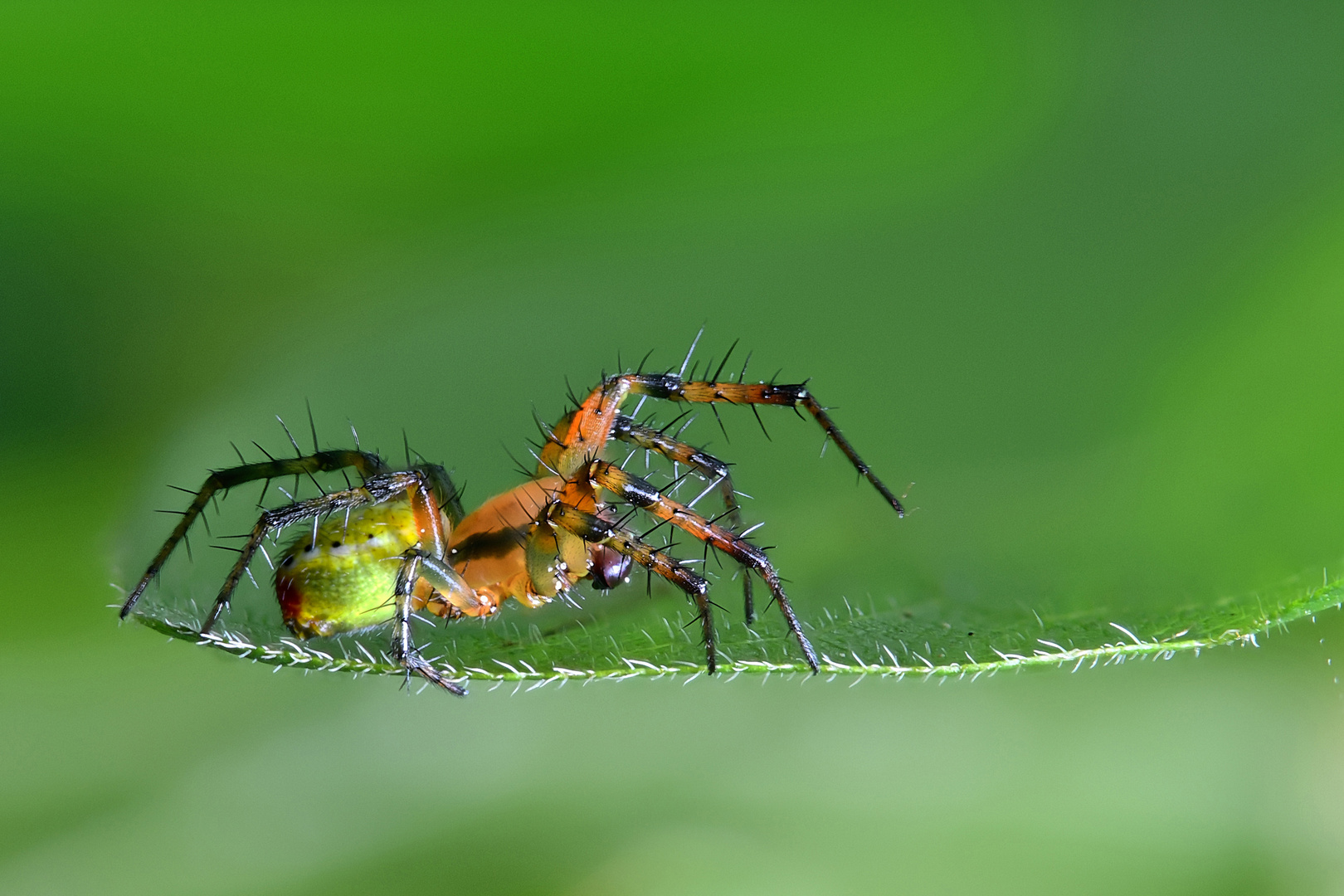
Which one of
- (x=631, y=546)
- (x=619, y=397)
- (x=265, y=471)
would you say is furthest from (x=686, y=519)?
(x=265, y=471)

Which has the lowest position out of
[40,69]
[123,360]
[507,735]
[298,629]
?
[507,735]

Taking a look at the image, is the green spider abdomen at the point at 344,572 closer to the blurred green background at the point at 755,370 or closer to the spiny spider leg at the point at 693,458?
the blurred green background at the point at 755,370

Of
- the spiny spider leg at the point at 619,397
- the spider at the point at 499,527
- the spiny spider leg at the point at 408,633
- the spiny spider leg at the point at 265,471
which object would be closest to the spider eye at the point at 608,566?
the spider at the point at 499,527

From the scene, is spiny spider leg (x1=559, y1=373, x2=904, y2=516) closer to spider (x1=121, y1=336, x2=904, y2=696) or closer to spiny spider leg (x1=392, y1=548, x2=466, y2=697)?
spider (x1=121, y1=336, x2=904, y2=696)

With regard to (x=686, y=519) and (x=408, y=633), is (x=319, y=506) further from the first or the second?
(x=686, y=519)

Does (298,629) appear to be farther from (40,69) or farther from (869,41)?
(869,41)

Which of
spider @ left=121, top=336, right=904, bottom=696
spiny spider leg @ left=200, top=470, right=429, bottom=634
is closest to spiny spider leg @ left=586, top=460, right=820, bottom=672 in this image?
spider @ left=121, top=336, right=904, bottom=696

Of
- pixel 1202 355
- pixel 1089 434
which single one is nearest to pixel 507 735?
pixel 1089 434
